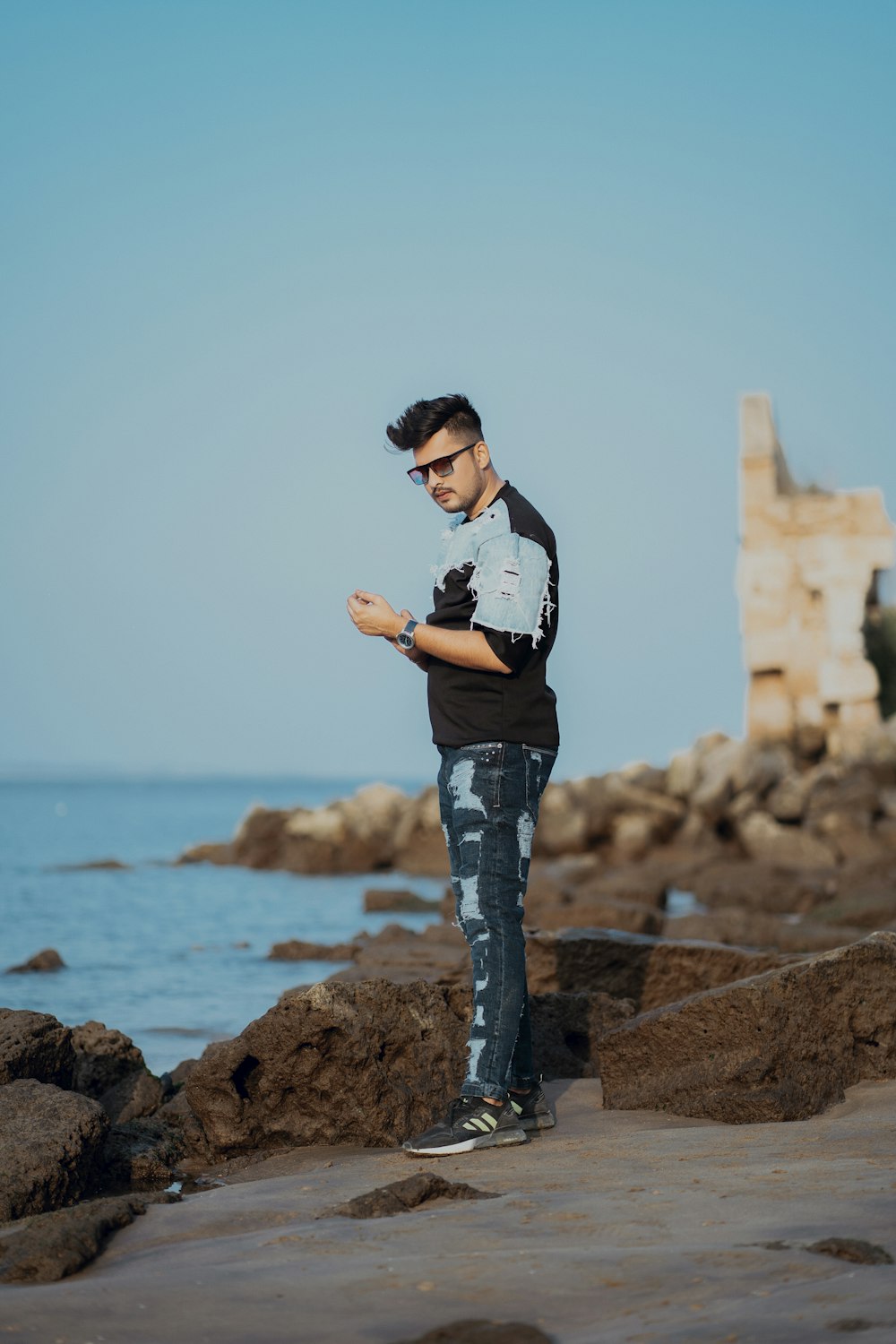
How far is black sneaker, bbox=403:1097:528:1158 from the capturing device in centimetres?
394

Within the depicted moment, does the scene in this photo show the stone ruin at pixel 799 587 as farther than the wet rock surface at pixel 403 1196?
Yes

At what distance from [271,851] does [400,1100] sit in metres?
24.0

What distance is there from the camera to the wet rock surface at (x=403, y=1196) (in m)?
3.26

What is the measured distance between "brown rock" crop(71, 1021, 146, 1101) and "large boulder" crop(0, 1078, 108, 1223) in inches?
53.5

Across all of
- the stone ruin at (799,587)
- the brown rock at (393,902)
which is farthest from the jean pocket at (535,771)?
the stone ruin at (799,587)

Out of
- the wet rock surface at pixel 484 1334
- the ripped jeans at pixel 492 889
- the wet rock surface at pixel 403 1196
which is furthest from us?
the ripped jeans at pixel 492 889

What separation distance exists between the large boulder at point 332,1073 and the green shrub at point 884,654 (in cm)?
2854

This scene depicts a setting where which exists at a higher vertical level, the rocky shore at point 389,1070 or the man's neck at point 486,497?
the man's neck at point 486,497

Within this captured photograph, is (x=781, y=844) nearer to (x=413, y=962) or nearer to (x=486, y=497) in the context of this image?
(x=413, y=962)

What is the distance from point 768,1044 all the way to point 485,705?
1.49 meters

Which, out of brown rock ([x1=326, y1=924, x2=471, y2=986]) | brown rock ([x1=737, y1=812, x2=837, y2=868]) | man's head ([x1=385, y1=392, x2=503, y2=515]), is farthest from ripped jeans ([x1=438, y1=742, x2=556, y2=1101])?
brown rock ([x1=737, y1=812, x2=837, y2=868])

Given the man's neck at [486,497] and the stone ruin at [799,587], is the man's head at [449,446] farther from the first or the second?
the stone ruin at [799,587]

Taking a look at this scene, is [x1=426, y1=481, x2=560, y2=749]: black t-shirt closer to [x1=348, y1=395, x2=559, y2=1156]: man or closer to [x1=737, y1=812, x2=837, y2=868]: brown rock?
[x1=348, y1=395, x2=559, y2=1156]: man

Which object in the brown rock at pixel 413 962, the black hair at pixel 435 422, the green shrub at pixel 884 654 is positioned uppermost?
the green shrub at pixel 884 654
